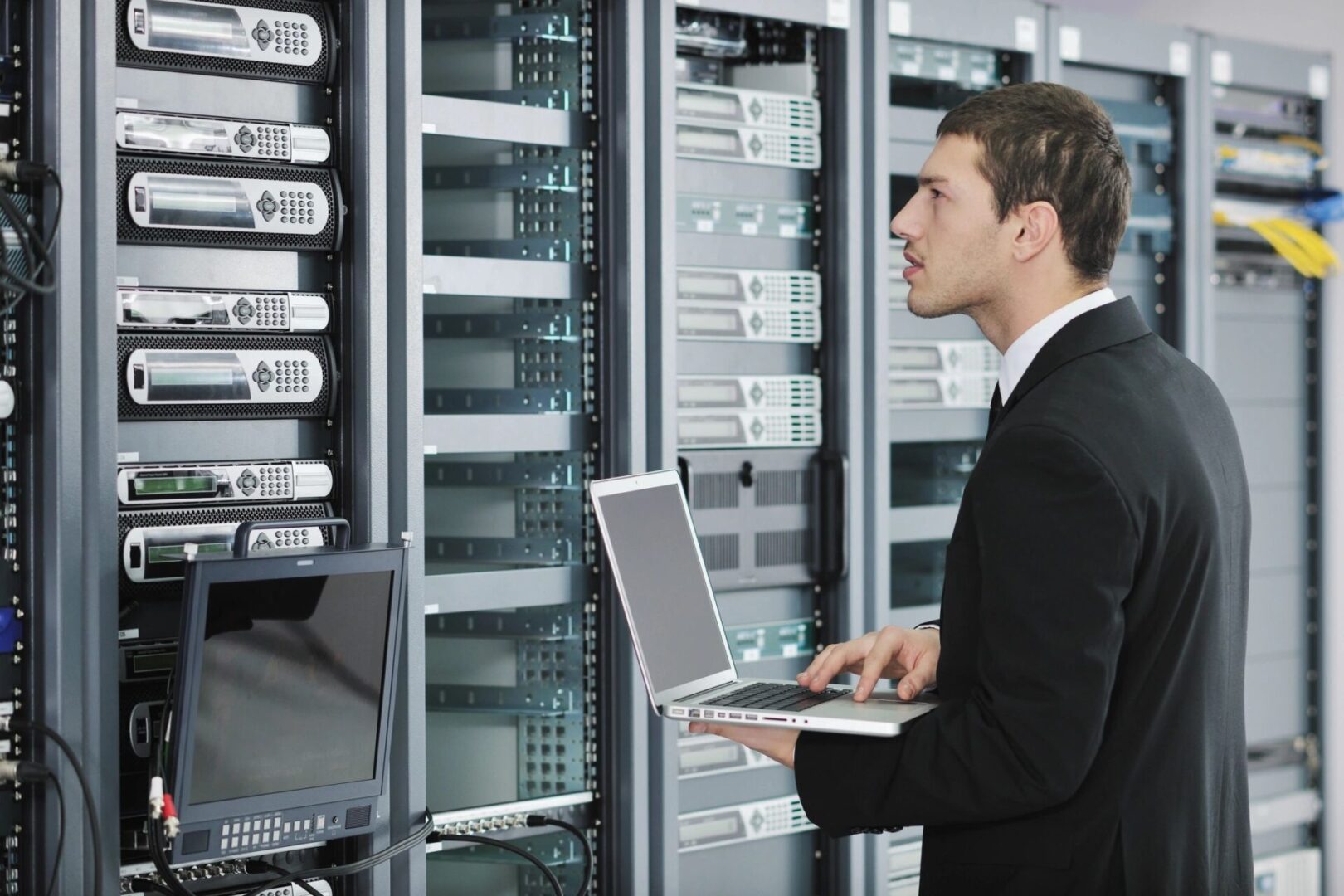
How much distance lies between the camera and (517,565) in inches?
109

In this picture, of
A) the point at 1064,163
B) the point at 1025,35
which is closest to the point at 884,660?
the point at 1064,163

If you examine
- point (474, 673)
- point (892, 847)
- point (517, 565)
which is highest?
point (517, 565)

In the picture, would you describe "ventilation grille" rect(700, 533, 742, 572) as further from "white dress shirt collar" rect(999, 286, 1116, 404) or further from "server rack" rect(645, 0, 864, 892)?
"white dress shirt collar" rect(999, 286, 1116, 404)

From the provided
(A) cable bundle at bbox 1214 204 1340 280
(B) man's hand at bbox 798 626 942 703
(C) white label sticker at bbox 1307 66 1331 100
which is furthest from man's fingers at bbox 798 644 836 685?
(C) white label sticker at bbox 1307 66 1331 100

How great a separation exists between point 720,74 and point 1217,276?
1512mm

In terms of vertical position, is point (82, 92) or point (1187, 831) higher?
point (82, 92)

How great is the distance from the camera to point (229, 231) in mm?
2232

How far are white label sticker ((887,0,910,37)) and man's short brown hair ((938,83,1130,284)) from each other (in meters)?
1.54

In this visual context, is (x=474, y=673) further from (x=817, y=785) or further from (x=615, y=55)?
(x=817, y=785)

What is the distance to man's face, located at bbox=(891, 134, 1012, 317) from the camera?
155 centimetres

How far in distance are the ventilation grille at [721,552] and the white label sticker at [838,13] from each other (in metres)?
1.02

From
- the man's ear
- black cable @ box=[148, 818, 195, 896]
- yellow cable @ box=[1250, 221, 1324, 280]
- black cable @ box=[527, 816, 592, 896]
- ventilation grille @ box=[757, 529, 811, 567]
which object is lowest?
black cable @ box=[527, 816, 592, 896]

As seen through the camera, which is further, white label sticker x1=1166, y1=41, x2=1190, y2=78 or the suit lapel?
white label sticker x1=1166, y1=41, x2=1190, y2=78

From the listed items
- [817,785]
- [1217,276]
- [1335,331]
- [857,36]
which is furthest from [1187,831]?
[1335,331]
